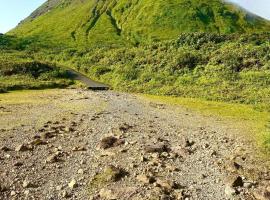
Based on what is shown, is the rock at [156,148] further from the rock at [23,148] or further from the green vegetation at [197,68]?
the green vegetation at [197,68]

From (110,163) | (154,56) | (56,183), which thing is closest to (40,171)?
(56,183)

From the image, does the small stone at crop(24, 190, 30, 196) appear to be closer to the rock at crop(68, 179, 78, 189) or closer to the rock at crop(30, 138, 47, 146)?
the rock at crop(68, 179, 78, 189)

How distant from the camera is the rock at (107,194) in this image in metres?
24.8

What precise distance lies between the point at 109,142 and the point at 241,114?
2544 cm

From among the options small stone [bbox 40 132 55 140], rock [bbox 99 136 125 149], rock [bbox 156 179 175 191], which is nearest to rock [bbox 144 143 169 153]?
rock [bbox 99 136 125 149]

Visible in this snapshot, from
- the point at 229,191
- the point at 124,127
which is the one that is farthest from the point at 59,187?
the point at 124,127

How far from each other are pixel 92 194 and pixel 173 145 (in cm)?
1226

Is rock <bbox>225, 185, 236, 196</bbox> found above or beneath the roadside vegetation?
above

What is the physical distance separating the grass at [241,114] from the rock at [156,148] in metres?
7.40

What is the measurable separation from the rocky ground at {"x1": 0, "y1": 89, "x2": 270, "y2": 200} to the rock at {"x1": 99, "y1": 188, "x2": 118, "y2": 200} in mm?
53

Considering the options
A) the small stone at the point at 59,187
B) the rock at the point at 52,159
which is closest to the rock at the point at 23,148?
the rock at the point at 52,159

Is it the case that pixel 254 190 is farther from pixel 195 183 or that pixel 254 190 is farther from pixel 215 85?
pixel 215 85

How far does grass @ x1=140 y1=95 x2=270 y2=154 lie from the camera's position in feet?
130

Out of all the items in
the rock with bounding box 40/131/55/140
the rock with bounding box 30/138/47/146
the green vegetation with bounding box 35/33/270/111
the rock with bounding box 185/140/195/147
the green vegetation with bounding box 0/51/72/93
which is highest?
the rock with bounding box 30/138/47/146
